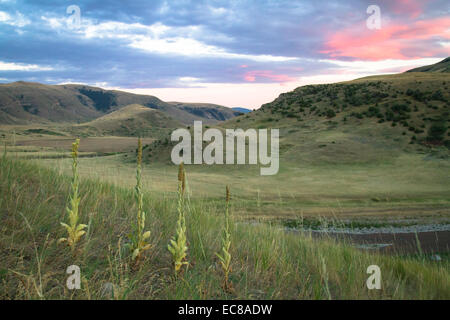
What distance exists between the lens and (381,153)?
3303 cm

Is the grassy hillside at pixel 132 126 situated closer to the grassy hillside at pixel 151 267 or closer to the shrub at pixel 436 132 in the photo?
the shrub at pixel 436 132

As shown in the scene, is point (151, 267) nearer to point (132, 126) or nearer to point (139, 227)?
point (139, 227)

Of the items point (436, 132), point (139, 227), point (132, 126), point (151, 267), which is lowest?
point (151, 267)

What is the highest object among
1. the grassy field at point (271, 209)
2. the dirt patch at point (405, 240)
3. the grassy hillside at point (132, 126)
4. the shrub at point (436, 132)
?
the grassy hillside at point (132, 126)

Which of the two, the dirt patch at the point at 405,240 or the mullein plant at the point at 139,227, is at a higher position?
the mullein plant at the point at 139,227

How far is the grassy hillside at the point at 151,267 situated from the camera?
296cm

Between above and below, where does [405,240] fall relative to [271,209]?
below

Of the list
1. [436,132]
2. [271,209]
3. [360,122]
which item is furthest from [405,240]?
[360,122]

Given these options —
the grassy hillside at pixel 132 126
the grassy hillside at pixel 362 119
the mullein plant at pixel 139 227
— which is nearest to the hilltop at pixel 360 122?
the grassy hillside at pixel 362 119

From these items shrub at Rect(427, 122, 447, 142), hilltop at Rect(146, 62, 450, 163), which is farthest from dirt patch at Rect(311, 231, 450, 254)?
shrub at Rect(427, 122, 447, 142)

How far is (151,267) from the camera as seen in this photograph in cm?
339

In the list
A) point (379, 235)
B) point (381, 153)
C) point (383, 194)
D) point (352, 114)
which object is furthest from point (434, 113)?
point (379, 235)

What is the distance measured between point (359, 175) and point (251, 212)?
14507mm

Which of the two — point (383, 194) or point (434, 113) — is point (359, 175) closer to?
point (383, 194)
